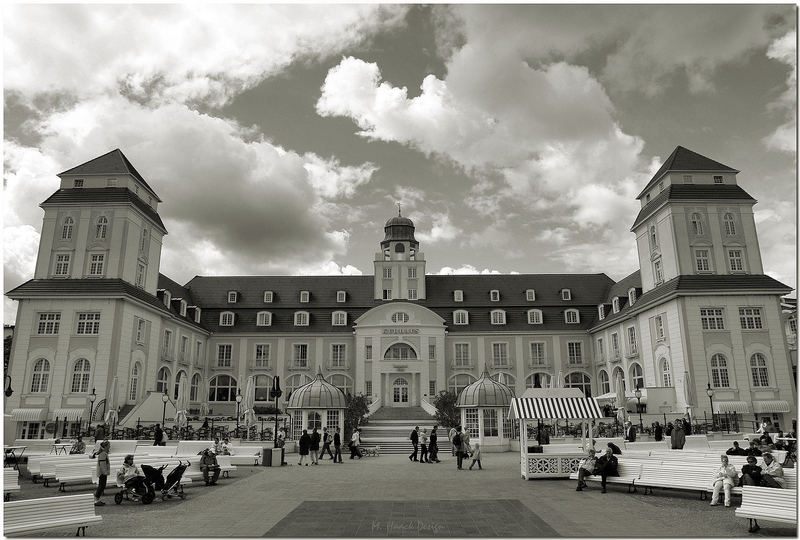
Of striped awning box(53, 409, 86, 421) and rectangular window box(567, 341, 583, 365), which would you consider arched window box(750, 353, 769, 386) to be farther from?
striped awning box(53, 409, 86, 421)

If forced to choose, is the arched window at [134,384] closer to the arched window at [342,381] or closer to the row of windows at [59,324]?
the row of windows at [59,324]

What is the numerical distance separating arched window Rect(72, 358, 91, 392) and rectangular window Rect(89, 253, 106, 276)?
608 cm

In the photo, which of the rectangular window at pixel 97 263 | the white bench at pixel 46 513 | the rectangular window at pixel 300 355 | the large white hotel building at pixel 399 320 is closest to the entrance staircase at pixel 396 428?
the large white hotel building at pixel 399 320

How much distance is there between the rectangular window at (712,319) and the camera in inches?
1411

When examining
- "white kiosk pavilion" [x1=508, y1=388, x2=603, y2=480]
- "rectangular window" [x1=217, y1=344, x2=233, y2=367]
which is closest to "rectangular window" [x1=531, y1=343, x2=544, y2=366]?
"rectangular window" [x1=217, y1=344, x2=233, y2=367]

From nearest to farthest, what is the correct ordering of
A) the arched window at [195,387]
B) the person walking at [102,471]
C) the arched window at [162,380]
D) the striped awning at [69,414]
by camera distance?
1. the person walking at [102,471]
2. the striped awning at [69,414]
3. the arched window at [162,380]
4. the arched window at [195,387]

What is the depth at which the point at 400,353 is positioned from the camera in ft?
162

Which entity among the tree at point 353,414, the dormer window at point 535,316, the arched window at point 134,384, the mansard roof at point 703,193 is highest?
the mansard roof at point 703,193

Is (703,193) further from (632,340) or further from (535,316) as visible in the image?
(535,316)

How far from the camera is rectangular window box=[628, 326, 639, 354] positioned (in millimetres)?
41441

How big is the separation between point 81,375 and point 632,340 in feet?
122

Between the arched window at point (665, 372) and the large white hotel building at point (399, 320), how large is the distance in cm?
16

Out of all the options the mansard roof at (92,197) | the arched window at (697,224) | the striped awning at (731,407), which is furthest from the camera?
the mansard roof at (92,197)

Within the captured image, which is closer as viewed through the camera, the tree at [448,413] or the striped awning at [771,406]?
the striped awning at [771,406]
